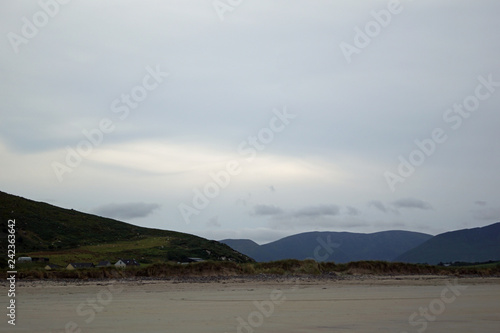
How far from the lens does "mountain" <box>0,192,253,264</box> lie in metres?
69.2

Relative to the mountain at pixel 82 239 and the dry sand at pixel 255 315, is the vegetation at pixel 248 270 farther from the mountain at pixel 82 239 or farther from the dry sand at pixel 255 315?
the mountain at pixel 82 239

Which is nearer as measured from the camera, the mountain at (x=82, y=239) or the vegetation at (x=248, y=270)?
the vegetation at (x=248, y=270)

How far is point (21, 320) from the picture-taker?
13.3 metres

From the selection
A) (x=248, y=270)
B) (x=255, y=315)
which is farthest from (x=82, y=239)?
(x=255, y=315)

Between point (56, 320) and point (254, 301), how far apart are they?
22.2 feet

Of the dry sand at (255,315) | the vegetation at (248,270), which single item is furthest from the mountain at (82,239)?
the dry sand at (255,315)

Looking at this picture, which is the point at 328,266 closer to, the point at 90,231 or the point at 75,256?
the point at 75,256

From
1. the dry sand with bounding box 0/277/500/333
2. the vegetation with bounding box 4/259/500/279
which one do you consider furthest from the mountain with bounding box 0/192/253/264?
the dry sand with bounding box 0/277/500/333

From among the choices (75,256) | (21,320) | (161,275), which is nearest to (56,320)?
(21,320)

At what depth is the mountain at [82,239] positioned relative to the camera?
2726 inches

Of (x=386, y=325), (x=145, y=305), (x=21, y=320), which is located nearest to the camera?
(x=386, y=325)

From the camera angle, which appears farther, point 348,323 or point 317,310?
point 317,310

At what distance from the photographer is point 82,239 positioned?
268ft

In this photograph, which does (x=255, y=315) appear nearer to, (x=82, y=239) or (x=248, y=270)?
(x=248, y=270)
